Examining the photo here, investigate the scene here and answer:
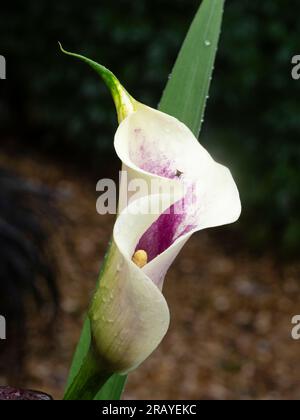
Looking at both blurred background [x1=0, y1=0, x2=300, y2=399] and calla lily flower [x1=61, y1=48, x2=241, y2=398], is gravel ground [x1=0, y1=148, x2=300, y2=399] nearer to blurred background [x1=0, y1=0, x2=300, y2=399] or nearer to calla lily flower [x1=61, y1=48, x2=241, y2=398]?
blurred background [x1=0, y1=0, x2=300, y2=399]

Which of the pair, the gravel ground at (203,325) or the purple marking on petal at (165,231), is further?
the gravel ground at (203,325)

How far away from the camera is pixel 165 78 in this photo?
108 inches

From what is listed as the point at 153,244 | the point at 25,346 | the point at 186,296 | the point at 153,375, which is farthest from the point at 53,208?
the point at 153,244

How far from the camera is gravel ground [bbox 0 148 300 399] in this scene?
2.15 m

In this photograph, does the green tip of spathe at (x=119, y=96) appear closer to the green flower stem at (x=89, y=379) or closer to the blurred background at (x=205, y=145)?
the green flower stem at (x=89, y=379)

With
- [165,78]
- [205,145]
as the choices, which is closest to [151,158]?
[205,145]

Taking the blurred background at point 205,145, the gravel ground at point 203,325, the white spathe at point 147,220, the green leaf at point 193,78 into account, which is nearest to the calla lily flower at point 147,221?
the white spathe at point 147,220

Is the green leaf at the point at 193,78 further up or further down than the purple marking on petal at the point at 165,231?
further up

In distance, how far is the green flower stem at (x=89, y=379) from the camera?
0.36 m

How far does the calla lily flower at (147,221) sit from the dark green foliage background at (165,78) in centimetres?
214

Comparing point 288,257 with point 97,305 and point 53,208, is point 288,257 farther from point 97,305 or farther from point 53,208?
point 97,305

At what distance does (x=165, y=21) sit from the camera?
2715 mm

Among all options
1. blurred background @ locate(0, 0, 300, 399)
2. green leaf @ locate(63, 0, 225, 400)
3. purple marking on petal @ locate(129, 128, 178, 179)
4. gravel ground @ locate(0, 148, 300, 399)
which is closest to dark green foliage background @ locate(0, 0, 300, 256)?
blurred background @ locate(0, 0, 300, 399)

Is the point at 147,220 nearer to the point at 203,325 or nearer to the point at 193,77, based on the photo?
the point at 193,77
